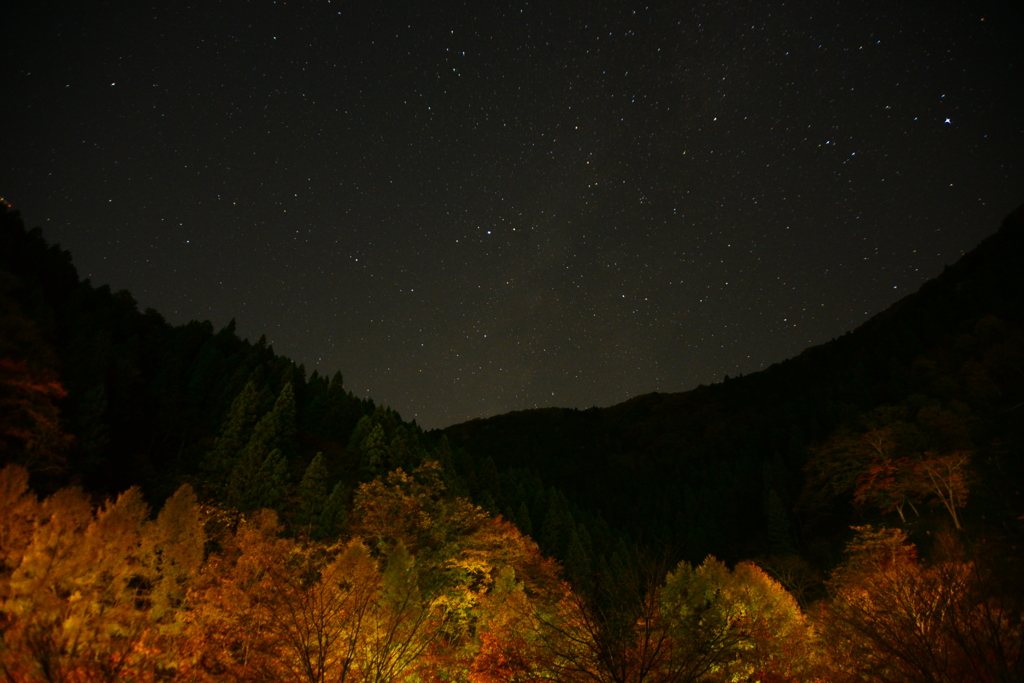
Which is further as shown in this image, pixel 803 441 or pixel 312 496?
pixel 803 441

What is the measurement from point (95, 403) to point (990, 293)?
117m

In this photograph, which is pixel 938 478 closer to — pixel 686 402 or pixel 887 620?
pixel 887 620

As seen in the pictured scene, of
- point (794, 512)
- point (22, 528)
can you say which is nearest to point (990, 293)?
point (794, 512)

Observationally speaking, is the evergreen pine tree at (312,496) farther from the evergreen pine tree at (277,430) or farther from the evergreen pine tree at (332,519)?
the evergreen pine tree at (277,430)

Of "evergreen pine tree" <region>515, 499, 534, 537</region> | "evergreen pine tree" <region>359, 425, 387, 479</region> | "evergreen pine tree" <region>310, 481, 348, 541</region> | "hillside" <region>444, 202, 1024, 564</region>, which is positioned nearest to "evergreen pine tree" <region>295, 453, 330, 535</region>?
"evergreen pine tree" <region>310, 481, 348, 541</region>

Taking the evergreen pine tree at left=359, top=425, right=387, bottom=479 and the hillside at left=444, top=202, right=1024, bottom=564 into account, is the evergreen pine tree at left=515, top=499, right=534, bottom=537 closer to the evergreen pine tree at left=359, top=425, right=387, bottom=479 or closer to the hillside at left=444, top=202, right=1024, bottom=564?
the hillside at left=444, top=202, right=1024, bottom=564

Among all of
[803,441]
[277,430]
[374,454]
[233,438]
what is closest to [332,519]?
[374,454]

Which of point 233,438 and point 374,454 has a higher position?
point 233,438

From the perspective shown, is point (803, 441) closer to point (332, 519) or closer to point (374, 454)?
point (374, 454)

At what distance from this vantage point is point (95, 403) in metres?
34.6

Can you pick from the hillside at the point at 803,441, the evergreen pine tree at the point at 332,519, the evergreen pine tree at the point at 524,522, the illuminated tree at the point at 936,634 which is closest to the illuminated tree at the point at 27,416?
the evergreen pine tree at the point at 332,519

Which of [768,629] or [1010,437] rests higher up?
[1010,437]

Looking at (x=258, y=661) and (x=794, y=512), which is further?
(x=794, y=512)

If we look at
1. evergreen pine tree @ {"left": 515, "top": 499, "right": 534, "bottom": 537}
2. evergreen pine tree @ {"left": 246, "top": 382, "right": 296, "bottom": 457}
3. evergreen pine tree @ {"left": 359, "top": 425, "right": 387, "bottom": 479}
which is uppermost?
evergreen pine tree @ {"left": 246, "top": 382, "right": 296, "bottom": 457}
